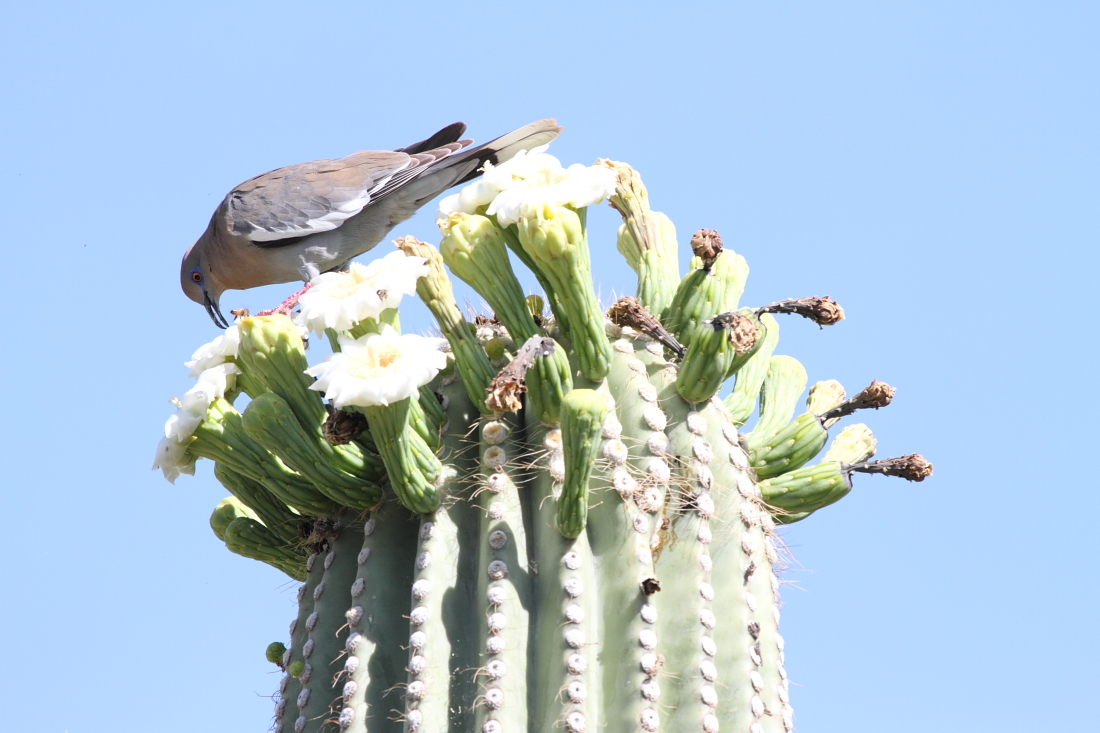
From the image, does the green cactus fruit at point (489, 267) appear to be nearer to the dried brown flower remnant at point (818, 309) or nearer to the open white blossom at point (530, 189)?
the open white blossom at point (530, 189)

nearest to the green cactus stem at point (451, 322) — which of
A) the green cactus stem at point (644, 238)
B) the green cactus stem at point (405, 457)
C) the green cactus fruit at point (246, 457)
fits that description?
the green cactus stem at point (405, 457)

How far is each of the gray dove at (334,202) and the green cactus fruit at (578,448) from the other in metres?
3.92

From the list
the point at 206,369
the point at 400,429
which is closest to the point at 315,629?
the point at 400,429

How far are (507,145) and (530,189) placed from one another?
346 centimetres

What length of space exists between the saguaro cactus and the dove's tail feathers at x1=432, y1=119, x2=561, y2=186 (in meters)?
3.06

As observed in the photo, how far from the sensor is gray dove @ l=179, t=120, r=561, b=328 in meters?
6.51

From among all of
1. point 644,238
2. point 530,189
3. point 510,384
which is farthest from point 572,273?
point 644,238

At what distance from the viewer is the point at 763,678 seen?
2.82 meters

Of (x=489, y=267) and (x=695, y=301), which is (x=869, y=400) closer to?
(x=695, y=301)

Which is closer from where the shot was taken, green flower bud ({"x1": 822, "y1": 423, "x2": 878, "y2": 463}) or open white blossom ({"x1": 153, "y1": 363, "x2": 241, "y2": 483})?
open white blossom ({"x1": 153, "y1": 363, "x2": 241, "y2": 483})

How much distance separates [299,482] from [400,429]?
0.57 metres

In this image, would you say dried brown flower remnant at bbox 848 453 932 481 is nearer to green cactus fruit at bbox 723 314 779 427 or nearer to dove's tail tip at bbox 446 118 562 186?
green cactus fruit at bbox 723 314 779 427

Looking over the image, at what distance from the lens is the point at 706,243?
9.79ft

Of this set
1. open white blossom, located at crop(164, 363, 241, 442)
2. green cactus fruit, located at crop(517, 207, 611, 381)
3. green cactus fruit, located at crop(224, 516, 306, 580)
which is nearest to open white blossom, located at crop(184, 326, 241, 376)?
open white blossom, located at crop(164, 363, 241, 442)
